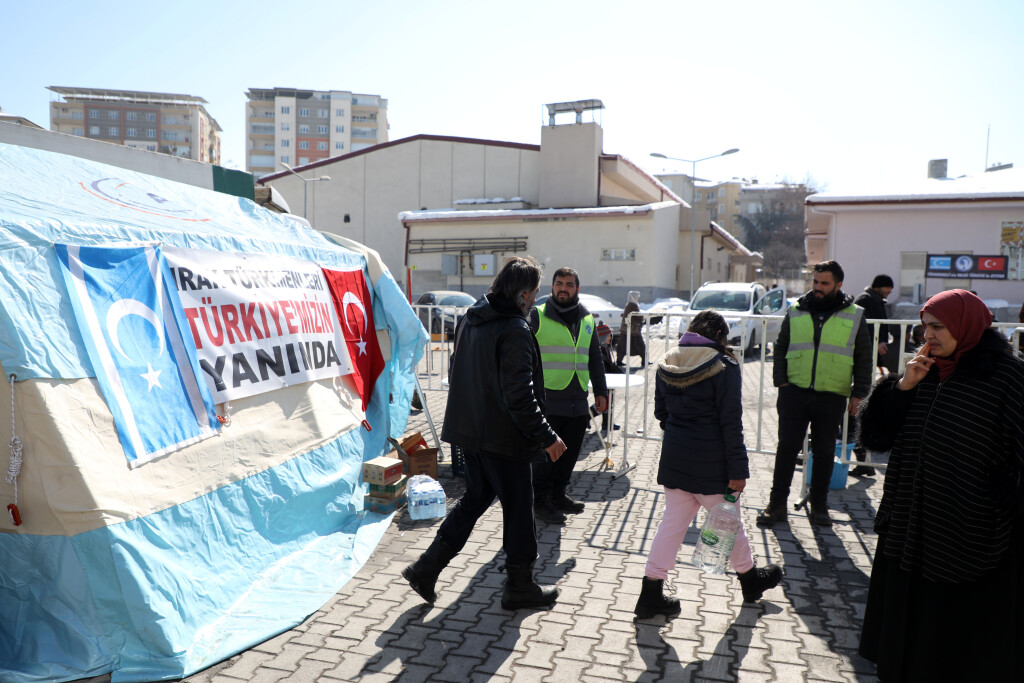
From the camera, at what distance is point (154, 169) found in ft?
30.5

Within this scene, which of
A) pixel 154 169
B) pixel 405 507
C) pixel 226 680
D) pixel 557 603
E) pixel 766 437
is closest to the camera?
pixel 226 680

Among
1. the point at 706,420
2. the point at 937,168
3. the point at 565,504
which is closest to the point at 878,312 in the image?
the point at 565,504

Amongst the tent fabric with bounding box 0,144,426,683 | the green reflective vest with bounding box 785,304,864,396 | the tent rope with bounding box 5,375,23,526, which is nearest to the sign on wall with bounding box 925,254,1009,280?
the green reflective vest with bounding box 785,304,864,396

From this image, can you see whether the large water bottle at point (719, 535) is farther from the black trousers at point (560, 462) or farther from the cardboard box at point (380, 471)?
the cardboard box at point (380, 471)

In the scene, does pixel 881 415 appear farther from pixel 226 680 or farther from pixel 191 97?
pixel 191 97

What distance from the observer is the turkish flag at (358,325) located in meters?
5.95

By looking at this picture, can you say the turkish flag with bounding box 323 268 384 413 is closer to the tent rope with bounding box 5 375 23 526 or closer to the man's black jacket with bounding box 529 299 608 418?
the man's black jacket with bounding box 529 299 608 418

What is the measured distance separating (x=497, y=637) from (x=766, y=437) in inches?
231

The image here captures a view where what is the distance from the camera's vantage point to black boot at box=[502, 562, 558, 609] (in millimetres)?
3889

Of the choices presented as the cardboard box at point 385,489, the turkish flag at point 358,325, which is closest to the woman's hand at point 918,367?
the cardboard box at point 385,489

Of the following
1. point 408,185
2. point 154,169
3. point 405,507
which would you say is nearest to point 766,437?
Answer: point 405,507

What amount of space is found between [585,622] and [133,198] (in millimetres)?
4089

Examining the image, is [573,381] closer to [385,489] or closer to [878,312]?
[385,489]

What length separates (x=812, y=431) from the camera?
5344mm
